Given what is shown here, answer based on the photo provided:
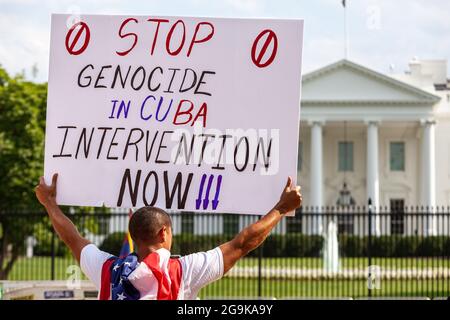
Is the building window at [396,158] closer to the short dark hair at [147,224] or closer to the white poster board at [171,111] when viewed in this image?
the white poster board at [171,111]

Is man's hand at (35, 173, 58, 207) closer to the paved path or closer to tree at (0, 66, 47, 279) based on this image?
the paved path

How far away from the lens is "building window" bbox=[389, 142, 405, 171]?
56.0 m

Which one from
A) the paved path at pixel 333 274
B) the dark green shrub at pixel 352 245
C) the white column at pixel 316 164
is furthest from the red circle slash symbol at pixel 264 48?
the white column at pixel 316 164

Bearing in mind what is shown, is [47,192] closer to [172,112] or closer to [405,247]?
[172,112]

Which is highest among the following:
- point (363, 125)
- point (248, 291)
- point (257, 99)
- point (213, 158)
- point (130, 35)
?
point (363, 125)

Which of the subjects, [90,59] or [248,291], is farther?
[248,291]

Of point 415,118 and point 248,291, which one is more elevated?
point 415,118

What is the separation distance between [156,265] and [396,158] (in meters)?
54.5

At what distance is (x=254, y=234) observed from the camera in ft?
9.71

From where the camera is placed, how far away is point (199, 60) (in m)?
3.42

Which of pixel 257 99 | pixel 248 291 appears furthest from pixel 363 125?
pixel 257 99
